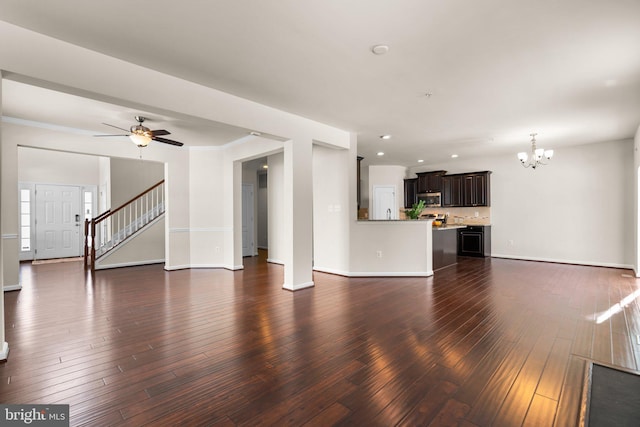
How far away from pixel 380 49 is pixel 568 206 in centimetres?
703

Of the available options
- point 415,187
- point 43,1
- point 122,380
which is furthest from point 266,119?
point 415,187

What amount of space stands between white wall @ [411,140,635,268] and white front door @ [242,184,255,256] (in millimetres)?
6690

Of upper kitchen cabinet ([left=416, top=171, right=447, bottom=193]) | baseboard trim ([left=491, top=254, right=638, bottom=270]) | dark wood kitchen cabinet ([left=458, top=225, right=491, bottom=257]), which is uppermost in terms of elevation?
upper kitchen cabinet ([left=416, top=171, right=447, bottom=193])

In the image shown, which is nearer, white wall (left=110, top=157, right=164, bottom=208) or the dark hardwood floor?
the dark hardwood floor

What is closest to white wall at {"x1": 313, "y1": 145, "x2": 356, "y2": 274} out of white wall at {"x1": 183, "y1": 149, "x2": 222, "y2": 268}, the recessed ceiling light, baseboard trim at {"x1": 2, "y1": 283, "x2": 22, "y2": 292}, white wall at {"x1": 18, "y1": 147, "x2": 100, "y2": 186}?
white wall at {"x1": 183, "y1": 149, "x2": 222, "y2": 268}

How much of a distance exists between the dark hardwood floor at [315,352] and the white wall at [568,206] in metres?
2.22

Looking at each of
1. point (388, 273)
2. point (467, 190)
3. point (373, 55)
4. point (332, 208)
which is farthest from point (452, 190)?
point (373, 55)

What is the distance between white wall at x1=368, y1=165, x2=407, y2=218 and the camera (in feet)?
32.3

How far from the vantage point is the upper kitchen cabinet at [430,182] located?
902 centimetres

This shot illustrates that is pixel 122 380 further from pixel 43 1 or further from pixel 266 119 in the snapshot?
A: pixel 266 119

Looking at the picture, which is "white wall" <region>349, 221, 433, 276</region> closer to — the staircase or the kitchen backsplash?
the kitchen backsplash

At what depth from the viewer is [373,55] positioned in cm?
289

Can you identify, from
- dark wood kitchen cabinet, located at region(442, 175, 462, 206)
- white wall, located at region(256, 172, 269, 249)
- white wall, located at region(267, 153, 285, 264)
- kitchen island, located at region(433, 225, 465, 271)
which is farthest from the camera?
white wall, located at region(256, 172, 269, 249)

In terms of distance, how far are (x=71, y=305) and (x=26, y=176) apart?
660 cm
